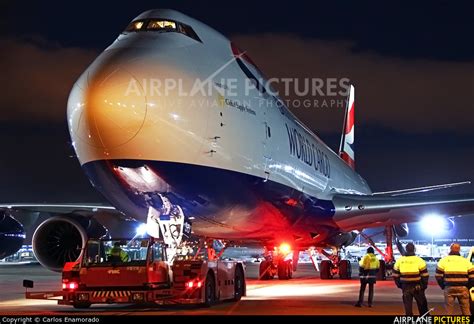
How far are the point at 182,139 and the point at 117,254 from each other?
2.81 metres

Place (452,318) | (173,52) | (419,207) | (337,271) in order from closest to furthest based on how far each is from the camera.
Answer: (452,318), (173,52), (419,207), (337,271)

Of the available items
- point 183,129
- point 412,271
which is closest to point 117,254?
point 183,129

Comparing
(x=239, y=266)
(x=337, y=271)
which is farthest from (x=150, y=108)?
(x=337, y=271)

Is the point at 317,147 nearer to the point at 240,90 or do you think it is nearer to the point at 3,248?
the point at 240,90

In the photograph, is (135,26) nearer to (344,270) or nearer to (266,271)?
(266,271)

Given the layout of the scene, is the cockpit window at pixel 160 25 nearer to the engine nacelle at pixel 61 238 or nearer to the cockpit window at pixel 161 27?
the cockpit window at pixel 161 27

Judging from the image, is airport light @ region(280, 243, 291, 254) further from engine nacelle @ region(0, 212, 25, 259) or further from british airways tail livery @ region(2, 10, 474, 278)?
engine nacelle @ region(0, 212, 25, 259)

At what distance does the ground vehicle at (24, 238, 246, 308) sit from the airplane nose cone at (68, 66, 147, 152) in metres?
2.41

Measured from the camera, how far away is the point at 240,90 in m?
16.2

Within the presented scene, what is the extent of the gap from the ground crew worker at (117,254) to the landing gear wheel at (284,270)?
42.0ft

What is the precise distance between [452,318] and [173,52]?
688 centimetres

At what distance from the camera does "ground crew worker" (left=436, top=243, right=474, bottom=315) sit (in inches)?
456

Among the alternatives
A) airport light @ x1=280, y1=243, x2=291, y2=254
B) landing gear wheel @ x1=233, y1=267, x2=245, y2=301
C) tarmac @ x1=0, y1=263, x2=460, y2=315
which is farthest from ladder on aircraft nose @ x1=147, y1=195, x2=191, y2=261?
airport light @ x1=280, y1=243, x2=291, y2=254

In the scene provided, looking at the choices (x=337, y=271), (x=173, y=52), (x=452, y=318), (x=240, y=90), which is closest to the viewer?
(x=452, y=318)
